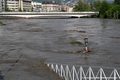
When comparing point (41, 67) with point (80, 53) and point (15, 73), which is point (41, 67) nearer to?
point (15, 73)

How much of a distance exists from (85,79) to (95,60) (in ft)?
33.1

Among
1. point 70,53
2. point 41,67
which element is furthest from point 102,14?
point 41,67

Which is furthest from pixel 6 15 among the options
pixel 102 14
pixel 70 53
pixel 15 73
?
pixel 15 73

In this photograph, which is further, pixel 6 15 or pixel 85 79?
pixel 6 15

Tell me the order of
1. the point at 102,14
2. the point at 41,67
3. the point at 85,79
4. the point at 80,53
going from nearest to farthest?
the point at 85,79 → the point at 41,67 → the point at 80,53 → the point at 102,14

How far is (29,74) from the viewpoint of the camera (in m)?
18.2

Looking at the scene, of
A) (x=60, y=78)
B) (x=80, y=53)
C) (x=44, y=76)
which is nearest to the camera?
(x=60, y=78)

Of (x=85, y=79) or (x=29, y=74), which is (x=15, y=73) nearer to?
(x=29, y=74)

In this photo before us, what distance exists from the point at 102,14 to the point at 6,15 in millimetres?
34835

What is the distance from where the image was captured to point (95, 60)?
80.4ft

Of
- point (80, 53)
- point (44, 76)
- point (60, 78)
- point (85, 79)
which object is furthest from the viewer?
point (80, 53)

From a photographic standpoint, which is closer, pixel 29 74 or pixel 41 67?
pixel 29 74

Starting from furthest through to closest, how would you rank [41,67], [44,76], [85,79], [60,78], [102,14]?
[102,14] → [41,67] → [44,76] → [60,78] → [85,79]

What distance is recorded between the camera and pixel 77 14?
468ft
